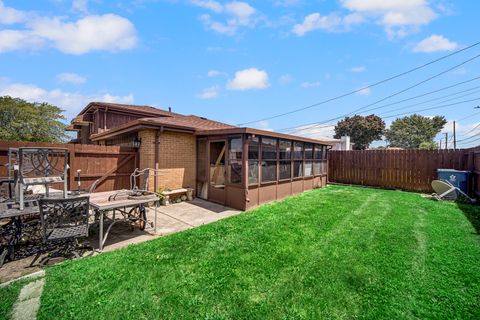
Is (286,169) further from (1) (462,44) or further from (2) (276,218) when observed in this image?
(1) (462,44)

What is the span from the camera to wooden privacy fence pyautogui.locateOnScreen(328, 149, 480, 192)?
10.3 meters

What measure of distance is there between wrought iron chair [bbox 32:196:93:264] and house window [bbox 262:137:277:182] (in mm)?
5232

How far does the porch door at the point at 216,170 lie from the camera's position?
7844 millimetres

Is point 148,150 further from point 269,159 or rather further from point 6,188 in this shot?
point 269,159

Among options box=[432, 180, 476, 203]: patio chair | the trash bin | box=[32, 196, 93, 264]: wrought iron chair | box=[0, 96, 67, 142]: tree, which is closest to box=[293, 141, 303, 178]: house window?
box=[432, 180, 476, 203]: patio chair

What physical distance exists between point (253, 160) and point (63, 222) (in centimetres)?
496

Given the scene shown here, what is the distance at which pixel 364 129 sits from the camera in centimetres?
3703

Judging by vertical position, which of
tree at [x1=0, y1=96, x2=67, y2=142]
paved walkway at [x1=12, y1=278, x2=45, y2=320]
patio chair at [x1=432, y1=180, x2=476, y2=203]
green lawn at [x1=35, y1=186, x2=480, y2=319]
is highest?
tree at [x1=0, y1=96, x2=67, y2=142]

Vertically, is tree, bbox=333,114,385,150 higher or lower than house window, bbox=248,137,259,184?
higher

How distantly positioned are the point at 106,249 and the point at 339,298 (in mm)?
3869

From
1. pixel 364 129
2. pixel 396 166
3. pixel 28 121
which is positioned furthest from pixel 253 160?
pixel 364 129

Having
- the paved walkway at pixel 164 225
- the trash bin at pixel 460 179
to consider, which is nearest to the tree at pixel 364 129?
the trash bin at pixel 460 179

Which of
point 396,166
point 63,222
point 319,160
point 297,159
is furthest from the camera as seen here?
point 319,160

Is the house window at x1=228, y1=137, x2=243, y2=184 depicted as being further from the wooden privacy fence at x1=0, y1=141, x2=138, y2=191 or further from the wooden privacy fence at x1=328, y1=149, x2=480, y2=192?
the wooden privacy fence at x1=328, y1=149, x2=480, y2=192
